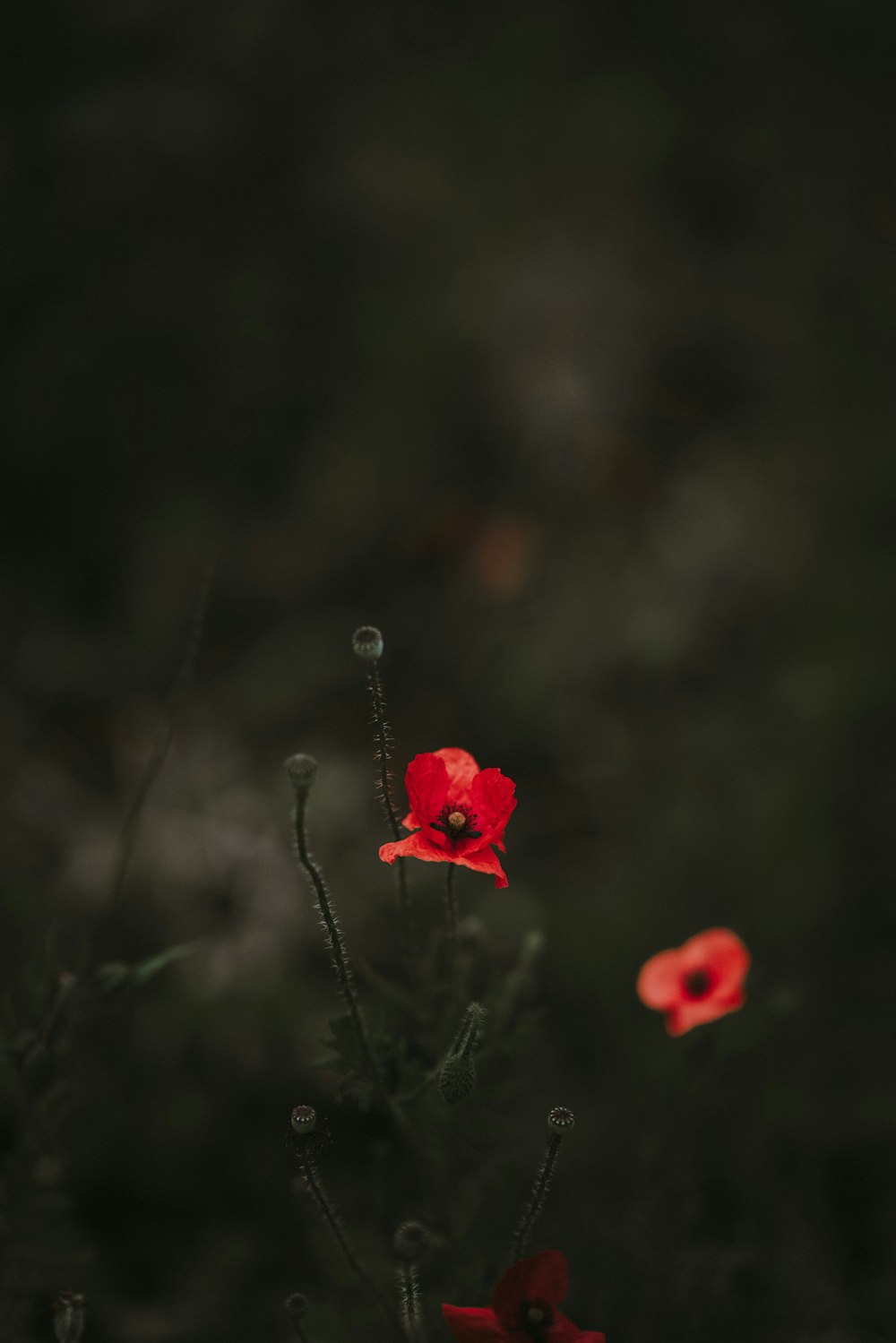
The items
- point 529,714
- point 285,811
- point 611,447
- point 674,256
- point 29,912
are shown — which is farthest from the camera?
point 674,256

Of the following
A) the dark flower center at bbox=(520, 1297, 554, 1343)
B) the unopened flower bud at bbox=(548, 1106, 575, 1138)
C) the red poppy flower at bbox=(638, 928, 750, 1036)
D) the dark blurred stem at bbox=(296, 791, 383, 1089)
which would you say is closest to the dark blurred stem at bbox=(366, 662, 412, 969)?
the dark blurred stem at bbox=(296, 791, 383, 1089)

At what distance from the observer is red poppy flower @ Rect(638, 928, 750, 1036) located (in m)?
1.77

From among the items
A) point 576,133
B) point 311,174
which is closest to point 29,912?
point 311,174

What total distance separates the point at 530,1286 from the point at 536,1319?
0.11 feet

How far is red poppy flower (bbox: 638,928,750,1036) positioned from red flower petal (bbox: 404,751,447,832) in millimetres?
653

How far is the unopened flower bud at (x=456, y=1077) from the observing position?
118 centimetres

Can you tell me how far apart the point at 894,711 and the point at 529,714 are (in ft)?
3.84

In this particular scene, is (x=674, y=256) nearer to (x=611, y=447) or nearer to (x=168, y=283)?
(x=611, y=447)

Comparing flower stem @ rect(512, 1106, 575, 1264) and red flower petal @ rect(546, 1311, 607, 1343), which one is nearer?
flower stem @ rect(512, 1106, 575, 1264)

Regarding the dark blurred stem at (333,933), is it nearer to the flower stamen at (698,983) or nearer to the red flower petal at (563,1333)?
the red flower petal at (563,1333)

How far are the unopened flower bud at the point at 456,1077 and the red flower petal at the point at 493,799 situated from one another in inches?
11.9

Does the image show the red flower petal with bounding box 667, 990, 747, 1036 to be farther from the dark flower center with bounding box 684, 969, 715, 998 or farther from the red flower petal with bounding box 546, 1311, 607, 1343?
the red flower petal with bounding box 546, 1311, 607, 1343

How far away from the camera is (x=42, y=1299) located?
84.7 inches

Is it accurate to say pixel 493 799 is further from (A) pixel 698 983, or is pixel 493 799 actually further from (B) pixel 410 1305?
(A) pixel 698 983
